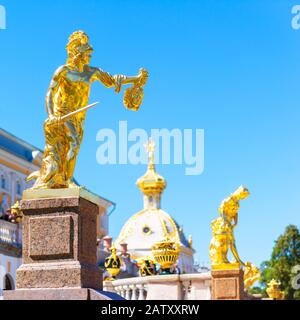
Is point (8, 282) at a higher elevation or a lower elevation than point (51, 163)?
→ lower

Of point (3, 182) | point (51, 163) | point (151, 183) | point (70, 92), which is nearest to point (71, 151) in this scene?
point (51, 163)

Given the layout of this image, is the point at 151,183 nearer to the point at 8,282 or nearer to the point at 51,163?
Result: the point at 8,282

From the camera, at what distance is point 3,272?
31.4 m

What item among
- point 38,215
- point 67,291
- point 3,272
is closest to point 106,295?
point 67,291

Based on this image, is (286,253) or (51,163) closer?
(51,163)

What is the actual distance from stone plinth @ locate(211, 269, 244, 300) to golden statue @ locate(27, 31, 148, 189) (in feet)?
25.7

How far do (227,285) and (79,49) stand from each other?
8.62m

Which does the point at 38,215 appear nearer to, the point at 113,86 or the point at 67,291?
the point at 67,291

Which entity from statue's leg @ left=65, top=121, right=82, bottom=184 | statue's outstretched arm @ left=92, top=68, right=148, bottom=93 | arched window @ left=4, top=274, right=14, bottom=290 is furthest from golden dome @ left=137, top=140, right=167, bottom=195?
statue's leg @ left=65, top=121, right=82, bottom=184

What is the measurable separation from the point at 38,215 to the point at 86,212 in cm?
71

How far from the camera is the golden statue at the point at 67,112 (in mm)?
12852

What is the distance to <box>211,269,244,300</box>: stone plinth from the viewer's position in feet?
65.1

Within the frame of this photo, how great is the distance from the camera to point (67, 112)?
1298 cm
